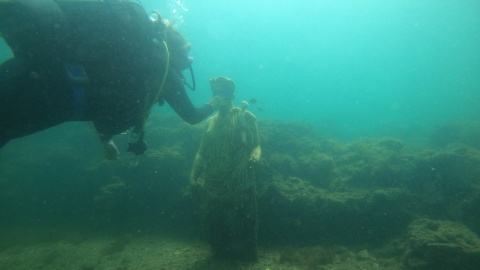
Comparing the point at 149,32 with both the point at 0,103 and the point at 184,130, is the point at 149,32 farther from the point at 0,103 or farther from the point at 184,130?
the point at 184,130

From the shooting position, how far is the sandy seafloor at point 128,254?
15.2 feet

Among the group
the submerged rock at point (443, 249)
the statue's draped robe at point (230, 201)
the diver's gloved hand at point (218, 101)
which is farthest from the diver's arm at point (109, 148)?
the submerged rock at point (443, 249)

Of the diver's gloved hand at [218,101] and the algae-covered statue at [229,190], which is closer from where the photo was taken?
the algae-covered statue at [229,190]

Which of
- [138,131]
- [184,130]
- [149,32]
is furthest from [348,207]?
[184,130]

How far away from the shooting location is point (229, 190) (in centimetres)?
441

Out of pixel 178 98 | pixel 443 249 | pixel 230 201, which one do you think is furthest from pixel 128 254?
pixel 443 249

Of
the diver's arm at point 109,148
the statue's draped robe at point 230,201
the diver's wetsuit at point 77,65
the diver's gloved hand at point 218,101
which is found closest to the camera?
the diver's wetsuit at point 77,65

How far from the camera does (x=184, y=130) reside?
10492mm

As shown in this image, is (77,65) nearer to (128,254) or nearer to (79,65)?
(79,65)

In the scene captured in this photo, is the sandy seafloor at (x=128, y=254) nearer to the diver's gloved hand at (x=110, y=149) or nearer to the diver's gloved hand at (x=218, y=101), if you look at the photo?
the diver's gloved hand at (x=110, y=149)

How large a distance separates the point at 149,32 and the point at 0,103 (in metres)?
1.48

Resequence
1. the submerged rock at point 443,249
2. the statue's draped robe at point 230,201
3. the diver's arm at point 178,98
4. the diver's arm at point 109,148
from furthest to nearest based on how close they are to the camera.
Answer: the statue's draped robe at point 230,201 < the submerged rock at point 443,249 < the diver's arm at point 109,148 < the diver's arm at point 178,98

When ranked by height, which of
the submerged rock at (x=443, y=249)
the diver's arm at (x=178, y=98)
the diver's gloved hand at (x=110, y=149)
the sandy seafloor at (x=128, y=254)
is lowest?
the sandy seafloor at (x=128, y=254)

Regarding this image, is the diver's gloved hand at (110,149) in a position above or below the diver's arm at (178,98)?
below
